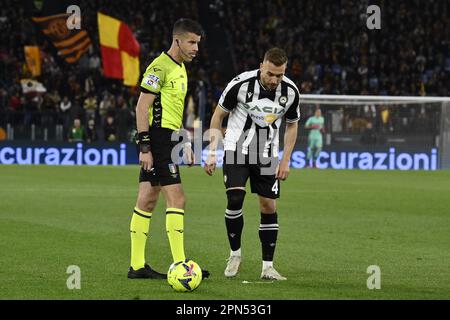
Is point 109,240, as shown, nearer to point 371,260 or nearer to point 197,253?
point 197,253

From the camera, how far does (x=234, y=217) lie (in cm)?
891

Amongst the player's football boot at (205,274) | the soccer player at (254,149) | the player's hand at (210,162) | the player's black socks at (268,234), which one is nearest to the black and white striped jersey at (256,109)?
the soccer player at (254,149)

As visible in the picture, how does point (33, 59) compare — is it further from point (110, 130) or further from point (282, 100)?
point (282, 100)

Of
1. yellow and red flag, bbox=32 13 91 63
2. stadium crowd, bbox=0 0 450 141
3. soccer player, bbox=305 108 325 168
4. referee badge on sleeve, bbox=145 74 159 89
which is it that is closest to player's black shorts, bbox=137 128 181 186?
referee badge on sleeve, bbox=145 74 159 89

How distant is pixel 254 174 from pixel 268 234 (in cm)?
54

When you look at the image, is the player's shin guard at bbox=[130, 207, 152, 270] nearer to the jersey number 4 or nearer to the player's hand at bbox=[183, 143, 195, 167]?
the player's hand at bbox=[183, 143, 195, 167]

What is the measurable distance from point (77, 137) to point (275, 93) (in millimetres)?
21131

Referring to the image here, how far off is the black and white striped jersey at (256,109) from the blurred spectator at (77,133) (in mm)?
20588

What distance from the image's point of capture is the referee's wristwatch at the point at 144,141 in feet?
26.7

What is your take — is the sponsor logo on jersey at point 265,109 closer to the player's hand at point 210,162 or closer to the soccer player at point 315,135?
the player's hand at point 210,162

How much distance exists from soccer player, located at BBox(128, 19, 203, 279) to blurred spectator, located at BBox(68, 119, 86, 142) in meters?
21.1

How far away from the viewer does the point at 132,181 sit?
874 inches
